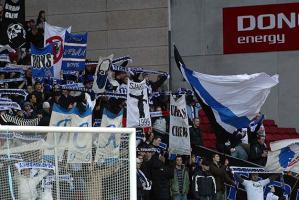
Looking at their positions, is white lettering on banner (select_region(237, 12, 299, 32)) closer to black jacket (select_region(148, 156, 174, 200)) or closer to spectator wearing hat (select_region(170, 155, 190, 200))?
spectator wearing hat (select_region(170, 155, 190, 200))

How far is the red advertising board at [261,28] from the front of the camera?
26938mm

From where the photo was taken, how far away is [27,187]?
9.81 meters

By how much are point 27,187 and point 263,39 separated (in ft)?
60.1

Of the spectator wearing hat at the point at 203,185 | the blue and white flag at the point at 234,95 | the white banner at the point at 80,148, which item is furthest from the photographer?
the blue and white flag at the point at 234,95

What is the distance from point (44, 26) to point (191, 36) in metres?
7.30

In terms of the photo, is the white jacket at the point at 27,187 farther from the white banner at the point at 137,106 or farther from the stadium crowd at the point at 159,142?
the white banner at the point at 137,106

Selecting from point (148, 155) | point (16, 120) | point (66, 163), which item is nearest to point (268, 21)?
point (148, 155)

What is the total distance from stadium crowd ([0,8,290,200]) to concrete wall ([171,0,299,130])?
529 cm

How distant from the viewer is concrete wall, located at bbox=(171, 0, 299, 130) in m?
26.6

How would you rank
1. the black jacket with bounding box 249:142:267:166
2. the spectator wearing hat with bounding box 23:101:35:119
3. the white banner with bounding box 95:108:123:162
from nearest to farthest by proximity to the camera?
1. the white banner with bounding box 95:108:123:162
2. the spectator wearing hat with bounding box 23:101:35:119
3. the black jacket with bounding box 249:142:267:166

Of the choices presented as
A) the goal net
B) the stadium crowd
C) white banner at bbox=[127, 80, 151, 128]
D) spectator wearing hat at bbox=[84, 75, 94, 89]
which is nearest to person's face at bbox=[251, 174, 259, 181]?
the stadium crowd

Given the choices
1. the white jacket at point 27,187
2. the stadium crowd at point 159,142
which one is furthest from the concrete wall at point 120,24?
the white jacket at point 27,187

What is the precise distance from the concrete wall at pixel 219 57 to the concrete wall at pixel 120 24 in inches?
23.3

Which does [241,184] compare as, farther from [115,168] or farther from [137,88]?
[115,168]
